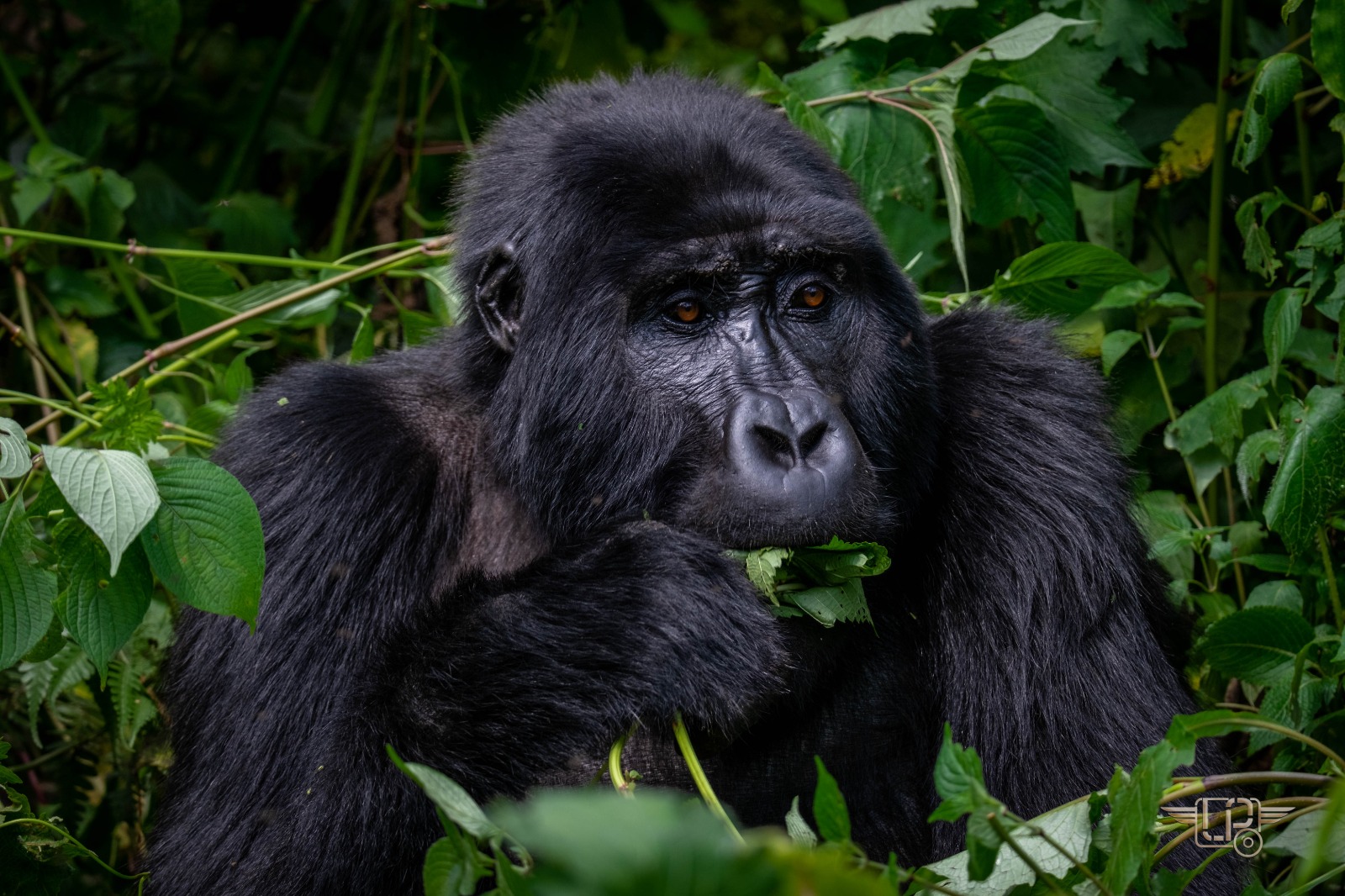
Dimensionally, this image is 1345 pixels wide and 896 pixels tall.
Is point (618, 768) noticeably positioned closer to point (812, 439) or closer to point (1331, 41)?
point (812, 439)

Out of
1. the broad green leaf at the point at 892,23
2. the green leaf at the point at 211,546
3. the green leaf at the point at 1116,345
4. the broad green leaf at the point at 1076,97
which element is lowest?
the green leaf at the point at 1116,345

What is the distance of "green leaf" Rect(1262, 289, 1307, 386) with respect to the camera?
3.40m

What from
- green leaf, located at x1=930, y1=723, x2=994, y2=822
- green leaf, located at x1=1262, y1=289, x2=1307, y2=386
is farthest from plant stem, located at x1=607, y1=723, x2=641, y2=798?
green leaf, located at x1=1262, y1=289, x2=1307, y2=386

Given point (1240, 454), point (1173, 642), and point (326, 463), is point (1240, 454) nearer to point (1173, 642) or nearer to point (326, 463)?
point (1173, 642)

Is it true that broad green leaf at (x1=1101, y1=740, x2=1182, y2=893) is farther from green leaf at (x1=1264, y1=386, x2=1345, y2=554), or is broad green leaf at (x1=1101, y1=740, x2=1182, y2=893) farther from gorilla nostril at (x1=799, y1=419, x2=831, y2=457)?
green leaf at (x1=1264, y1=386, x2=1345, y2=554)

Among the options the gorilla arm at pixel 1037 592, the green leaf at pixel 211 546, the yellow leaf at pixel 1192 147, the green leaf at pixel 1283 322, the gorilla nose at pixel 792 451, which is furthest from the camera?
the yellow leaf at pixel 1192 147

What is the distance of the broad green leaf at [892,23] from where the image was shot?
4340 millimetres

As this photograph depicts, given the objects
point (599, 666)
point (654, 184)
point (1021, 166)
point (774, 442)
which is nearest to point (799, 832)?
point (599, 666)

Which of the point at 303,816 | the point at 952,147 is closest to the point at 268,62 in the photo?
the point at 952,147

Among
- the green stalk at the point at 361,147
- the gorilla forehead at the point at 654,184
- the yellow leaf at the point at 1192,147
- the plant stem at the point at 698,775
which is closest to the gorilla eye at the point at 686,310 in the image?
the gorilla forehead at the point at 654,184

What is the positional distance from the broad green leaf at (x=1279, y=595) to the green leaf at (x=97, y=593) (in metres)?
2.55

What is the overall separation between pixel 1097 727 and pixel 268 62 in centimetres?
538

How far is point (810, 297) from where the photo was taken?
3.16m

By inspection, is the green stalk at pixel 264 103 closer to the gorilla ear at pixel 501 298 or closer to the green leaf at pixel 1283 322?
the gorilla ear at pixel 501 298
